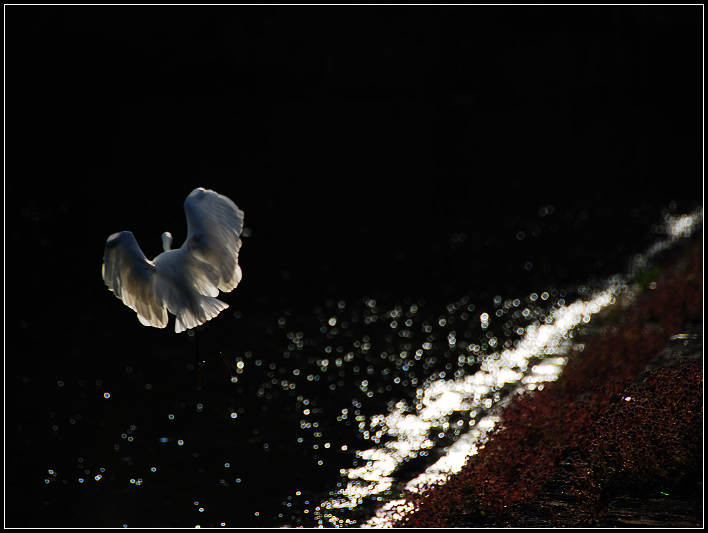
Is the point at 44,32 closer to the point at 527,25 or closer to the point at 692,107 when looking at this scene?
the point at 527,25

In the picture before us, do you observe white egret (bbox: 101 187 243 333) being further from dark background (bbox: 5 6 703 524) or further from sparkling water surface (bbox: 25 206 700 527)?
dark background (bbox: 5 6 703 524)

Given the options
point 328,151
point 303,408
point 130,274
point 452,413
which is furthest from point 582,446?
point 328,151

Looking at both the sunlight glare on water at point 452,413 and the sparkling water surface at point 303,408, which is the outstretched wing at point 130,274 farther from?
the sunlight glare on water at point 452,413

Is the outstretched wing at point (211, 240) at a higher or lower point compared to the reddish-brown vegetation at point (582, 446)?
higher

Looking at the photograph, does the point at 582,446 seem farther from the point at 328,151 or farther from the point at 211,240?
the point at 328,151

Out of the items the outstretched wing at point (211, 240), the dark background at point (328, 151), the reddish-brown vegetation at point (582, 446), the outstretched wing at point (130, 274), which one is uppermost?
the dark background at point (328, 151)

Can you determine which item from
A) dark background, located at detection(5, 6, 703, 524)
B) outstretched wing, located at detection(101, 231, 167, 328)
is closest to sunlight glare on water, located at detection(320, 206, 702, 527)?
dark background, located at detection(5, 6, 703, 524)

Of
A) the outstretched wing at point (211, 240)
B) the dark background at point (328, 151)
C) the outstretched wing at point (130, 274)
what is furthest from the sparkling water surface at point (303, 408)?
the outstretched wing at point (211, 240)
